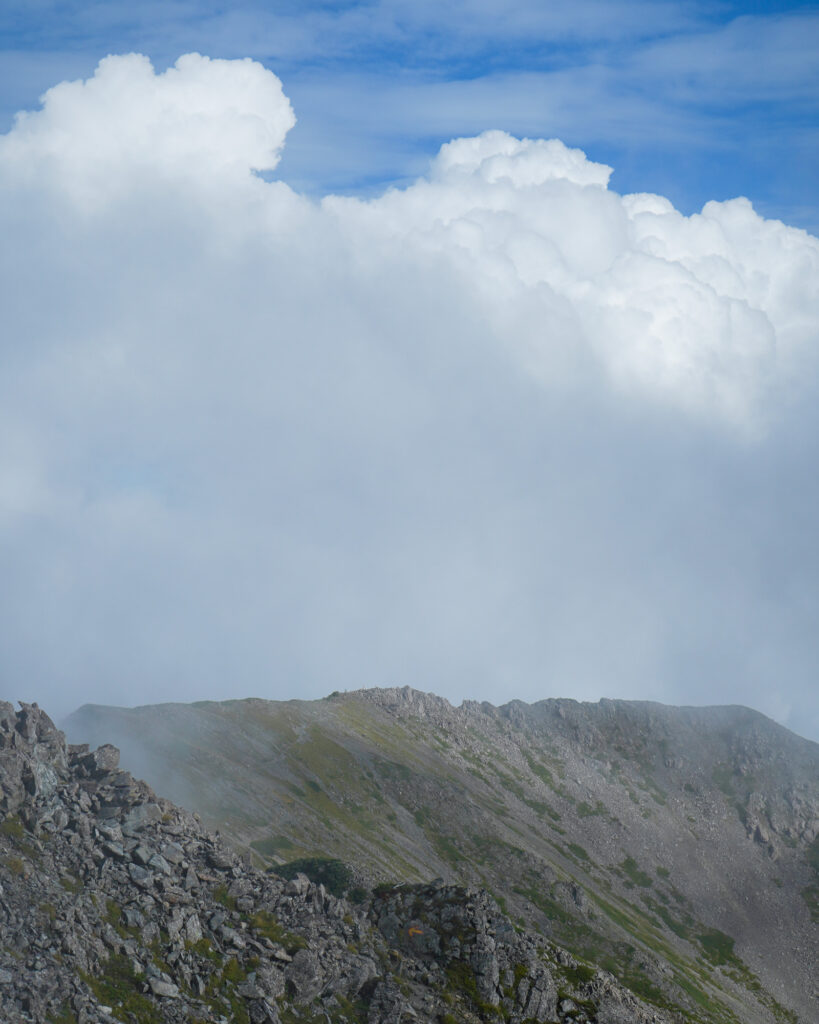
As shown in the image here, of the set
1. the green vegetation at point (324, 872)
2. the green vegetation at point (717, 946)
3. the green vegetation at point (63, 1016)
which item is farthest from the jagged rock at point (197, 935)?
the green vegetation at point (717, 946)

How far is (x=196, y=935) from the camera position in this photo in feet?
213

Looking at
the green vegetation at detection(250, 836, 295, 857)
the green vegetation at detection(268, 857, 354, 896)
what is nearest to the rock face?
the green vegetation at detection(268, 857, 354, 896)

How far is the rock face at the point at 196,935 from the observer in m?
56.9

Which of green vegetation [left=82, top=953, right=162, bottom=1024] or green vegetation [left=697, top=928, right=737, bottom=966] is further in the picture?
green vegetation [left=697, top=928, right=737, bottom=966]

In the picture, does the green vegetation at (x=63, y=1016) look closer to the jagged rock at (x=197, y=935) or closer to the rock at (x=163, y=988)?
the jagged rock at (x=197, y=935)

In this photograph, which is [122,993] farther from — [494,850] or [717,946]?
[717,946]

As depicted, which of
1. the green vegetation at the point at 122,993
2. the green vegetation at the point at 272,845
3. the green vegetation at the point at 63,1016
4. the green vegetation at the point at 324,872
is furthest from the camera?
the green vegetation at the point at 272,845

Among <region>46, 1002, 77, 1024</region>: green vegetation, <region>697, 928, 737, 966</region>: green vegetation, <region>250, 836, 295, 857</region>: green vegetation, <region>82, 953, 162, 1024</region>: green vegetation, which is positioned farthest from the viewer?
<region>697, 928, 737, 966</region>: green vegetation

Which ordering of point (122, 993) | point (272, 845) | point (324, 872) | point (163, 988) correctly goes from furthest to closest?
point (272, 845), point (324, 872), point (163, 988), point (122, 993)

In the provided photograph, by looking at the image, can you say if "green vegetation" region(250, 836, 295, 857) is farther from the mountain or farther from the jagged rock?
the jagged rock

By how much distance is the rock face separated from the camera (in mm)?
56875

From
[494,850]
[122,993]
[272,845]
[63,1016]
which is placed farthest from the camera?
[494,850]

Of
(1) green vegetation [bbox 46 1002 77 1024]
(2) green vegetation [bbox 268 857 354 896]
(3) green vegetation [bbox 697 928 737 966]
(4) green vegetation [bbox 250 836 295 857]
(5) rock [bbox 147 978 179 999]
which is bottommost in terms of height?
(3) green vegetation [bbox 697 928 737 966]

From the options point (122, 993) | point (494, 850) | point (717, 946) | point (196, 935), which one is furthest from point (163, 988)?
point (717, 946)
